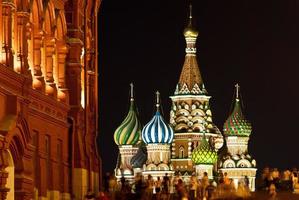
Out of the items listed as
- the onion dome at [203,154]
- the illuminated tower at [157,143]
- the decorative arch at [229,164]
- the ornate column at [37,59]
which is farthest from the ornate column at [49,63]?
the decorative arch at [229,164]

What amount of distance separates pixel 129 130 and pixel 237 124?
8.72 meters

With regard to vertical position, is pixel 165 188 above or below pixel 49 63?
below

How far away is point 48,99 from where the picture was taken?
51344 millimetres

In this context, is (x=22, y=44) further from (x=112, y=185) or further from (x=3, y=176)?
(x=3, y=176)

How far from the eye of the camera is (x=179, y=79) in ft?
407

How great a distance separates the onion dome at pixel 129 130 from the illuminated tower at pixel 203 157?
489cm

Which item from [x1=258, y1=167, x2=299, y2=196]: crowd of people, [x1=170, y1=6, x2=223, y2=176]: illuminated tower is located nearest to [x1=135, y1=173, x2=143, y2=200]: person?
[x1=258, y1=167, x2=299, y2=196]: crowd of people

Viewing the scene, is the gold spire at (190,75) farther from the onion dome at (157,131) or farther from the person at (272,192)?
the person at (272,192)

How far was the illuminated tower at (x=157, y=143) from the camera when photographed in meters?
120

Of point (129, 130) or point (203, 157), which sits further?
point (129, 130)

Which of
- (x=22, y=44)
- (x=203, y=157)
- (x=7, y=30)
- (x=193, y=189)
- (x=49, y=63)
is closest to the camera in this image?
(x=7, y=30)

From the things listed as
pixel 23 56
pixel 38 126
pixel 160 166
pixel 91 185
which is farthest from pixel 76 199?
pixel 160 166

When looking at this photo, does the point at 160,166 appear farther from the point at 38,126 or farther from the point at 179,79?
the point at 38,126

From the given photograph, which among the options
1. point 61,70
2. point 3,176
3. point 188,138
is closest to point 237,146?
point 188,138
